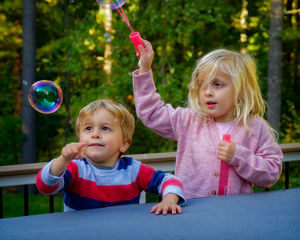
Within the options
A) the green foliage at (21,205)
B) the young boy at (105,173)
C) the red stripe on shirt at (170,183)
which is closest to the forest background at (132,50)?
the green foliage at (21,205)

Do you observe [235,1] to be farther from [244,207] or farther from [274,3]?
[244,207]

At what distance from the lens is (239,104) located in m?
1.87

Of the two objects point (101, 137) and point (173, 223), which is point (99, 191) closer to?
point (101, 137)

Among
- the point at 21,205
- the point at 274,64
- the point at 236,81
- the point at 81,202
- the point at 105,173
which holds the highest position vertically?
the point at 274,64

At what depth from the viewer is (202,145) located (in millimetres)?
1833

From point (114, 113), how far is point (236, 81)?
583mm

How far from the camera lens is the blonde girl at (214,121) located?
178 cm

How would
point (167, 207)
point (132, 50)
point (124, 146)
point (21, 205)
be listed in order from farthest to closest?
point (21, 205) → point (132, 50) → point (124, 146) → point (167, 207)

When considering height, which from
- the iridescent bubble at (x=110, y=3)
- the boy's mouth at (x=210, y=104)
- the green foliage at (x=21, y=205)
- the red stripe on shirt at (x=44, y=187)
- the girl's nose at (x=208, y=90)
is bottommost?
the green foliage at (x=21, y=205)

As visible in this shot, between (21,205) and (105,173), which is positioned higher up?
(105,173)

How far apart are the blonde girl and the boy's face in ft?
0.85

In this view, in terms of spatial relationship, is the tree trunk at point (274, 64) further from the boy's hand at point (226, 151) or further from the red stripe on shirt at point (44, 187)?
the red stripe on shirt at point (44, 187)

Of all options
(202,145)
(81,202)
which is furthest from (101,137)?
(202,145)

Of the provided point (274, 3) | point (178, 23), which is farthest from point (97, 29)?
point (274, 3)
